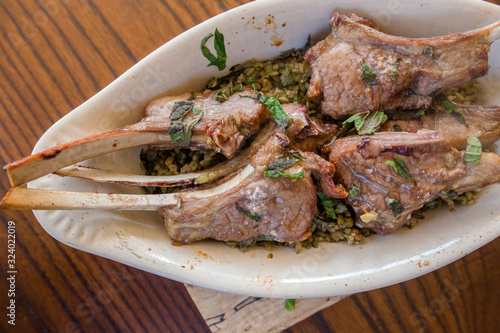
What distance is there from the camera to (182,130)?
6.41 ft

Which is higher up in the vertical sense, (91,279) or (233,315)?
(91,279)

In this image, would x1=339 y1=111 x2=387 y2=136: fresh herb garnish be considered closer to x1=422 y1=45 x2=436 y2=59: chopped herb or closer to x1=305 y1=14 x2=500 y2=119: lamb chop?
x1=305 y1=14 x2=500 y2=119: lamb chop

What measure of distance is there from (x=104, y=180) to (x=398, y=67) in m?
1.68

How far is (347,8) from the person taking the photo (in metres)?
2.09

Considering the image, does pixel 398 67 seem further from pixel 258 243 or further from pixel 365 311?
pixel 365 311

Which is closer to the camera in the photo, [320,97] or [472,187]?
[472,187]

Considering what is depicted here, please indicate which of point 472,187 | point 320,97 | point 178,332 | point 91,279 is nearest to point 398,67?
point 320,97

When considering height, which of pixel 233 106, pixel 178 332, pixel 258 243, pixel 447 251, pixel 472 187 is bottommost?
pixel 178 332

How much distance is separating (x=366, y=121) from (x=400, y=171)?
1.14ft

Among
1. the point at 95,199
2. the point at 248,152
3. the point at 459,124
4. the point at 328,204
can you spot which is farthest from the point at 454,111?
the point at 95,199

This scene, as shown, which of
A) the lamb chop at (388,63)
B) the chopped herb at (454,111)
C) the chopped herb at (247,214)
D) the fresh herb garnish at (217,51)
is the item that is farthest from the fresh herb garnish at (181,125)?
the chopped herb at (454,111)

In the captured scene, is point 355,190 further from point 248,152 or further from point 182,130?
point 182,130

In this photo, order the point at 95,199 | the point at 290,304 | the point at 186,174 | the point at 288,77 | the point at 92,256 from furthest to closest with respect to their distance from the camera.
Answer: the point at 92,256 → the point at 290,304 → the point at 288,77 → the point at 186,174 → the point at 95,199

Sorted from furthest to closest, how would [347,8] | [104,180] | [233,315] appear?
[233,315], [347,8], [104,180]
